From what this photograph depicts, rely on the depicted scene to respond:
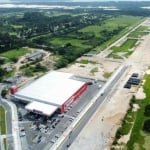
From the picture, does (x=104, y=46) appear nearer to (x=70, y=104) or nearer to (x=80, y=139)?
(x=70, y=104)

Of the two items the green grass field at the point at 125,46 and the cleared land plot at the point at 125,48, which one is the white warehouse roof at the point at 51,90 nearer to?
the cleared land plot at the point at 125,48

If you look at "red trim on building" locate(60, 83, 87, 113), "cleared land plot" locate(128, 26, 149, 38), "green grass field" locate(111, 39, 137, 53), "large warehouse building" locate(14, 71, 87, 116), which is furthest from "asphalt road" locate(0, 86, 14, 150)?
"cleared land plot" locate(128, 26, 149, 38)

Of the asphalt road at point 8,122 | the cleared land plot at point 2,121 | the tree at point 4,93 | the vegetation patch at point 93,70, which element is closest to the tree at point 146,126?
the asphalt road at point 8,122

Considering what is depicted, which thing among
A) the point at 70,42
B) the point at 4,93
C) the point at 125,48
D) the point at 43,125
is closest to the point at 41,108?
the point at 43,125

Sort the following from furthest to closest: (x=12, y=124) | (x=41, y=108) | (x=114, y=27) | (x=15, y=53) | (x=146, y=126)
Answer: (x=114, y=27) < (x=15, y=53) < (x=41, y=108) < (x=12, y=124) < (x=146, y=126)

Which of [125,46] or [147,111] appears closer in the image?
[147,111]

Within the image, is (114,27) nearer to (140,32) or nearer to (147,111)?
(140,32)

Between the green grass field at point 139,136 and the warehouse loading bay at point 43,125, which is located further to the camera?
the warehouse loading bay at point 43,125

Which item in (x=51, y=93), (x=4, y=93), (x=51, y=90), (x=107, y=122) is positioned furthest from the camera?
(x=4, y=93)
